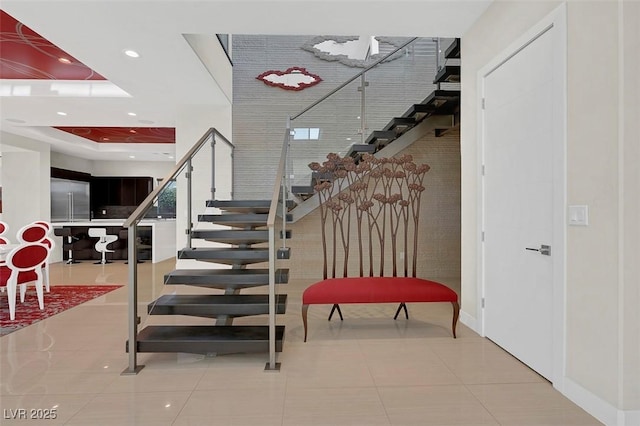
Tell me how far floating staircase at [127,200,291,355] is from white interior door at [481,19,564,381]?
1966 mm

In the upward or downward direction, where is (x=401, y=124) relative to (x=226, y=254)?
upward

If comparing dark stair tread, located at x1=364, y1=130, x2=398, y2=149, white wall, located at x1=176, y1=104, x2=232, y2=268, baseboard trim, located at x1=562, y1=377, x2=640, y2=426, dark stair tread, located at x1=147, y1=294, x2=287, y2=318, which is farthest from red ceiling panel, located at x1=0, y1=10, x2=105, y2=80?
baseboard trim, located at x1=562, y1=377, x2=640, y2=426

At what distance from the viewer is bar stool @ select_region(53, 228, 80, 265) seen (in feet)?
30.9

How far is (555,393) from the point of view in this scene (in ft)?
8.32

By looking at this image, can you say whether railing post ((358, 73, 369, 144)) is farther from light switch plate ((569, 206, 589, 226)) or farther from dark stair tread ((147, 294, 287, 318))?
light switch plate ((569, 206, 589, 226))

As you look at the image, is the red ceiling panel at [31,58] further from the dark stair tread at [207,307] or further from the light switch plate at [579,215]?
the light switch plate at [579,215]

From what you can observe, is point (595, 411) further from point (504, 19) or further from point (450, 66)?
point (450, 66)

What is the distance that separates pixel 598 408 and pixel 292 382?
193cm

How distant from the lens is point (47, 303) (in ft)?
16.7

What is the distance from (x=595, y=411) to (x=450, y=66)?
426 cm

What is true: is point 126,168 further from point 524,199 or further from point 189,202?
point 524,199

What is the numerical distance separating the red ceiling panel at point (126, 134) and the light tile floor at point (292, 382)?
6077 millimetres

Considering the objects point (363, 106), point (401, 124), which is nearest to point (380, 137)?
point (401, 124)

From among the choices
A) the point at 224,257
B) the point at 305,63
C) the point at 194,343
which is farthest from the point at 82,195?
the point at 194,343
